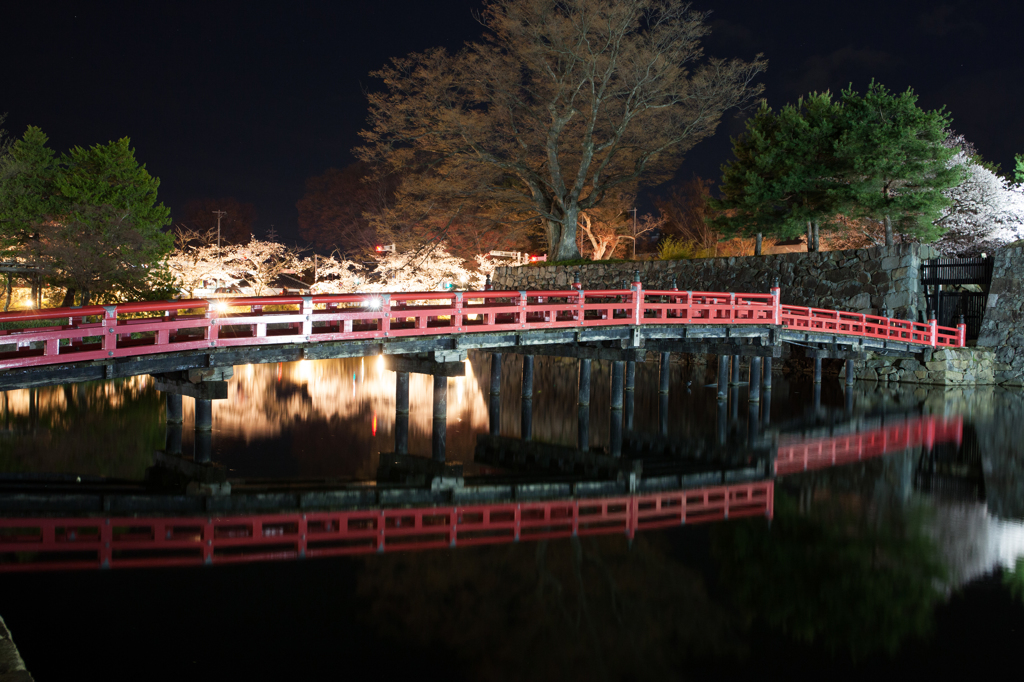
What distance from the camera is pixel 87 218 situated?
93.4 feet

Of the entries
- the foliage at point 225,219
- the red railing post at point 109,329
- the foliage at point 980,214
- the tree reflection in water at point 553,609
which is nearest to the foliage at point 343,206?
the foliage at point 225,219

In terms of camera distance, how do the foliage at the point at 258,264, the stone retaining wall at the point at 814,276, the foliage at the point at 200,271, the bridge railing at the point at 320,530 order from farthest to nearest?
the foliage at the point at 258,264 < the foliage at the point at 200,271 < the stone retaining wall at the point at 814,276 < the bridge railing at the point at 320,530

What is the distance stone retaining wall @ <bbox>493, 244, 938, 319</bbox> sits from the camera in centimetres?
2492

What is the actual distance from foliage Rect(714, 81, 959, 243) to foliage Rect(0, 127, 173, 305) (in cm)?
2272

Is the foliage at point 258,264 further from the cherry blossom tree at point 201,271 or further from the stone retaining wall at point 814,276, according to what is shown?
the stone retaining wall at point 814,276

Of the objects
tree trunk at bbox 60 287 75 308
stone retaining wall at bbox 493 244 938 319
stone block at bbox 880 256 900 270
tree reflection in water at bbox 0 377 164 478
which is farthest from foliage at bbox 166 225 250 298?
stone block at bbox 880 256 900 270

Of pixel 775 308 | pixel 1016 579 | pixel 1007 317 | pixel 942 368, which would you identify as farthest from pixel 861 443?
pixel 1007 317

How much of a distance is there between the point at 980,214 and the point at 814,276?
396 inches

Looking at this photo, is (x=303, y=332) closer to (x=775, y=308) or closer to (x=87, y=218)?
(x=775, y=308)

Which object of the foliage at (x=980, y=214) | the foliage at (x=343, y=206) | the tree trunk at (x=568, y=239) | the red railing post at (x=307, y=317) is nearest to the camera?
the red railing post at (x=307, y=317)

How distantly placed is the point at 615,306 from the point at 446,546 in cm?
850

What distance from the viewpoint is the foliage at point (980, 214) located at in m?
30.9

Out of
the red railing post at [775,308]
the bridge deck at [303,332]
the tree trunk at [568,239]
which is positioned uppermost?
the tree trunk at [568,239]

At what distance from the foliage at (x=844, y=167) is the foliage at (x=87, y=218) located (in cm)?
2272
